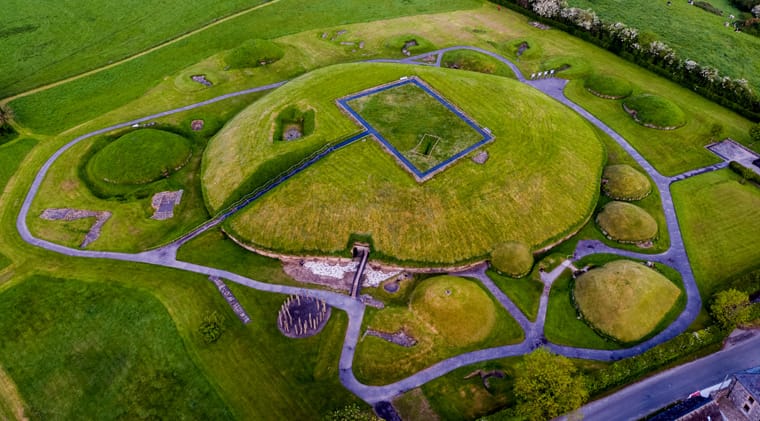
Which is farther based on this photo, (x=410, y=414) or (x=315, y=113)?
(x=315, y=113)

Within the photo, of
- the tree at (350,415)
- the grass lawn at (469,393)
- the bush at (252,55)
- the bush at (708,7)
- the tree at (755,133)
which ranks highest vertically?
the bush at (708,7)

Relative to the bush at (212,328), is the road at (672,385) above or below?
below

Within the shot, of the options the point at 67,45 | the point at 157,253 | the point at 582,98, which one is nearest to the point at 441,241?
the point at 157,253

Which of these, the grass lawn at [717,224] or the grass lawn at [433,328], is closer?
the grass lawn at [433,328]

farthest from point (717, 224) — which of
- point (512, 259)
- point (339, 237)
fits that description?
point (339, 237)

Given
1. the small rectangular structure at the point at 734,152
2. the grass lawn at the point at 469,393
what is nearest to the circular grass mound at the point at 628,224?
the small rectangular structure at the point at 734,152

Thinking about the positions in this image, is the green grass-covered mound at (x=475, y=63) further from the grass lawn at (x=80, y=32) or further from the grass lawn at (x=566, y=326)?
the grass lawn at (x=80, y=32)

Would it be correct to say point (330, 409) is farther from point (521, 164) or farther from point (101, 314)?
point (521, 164)
